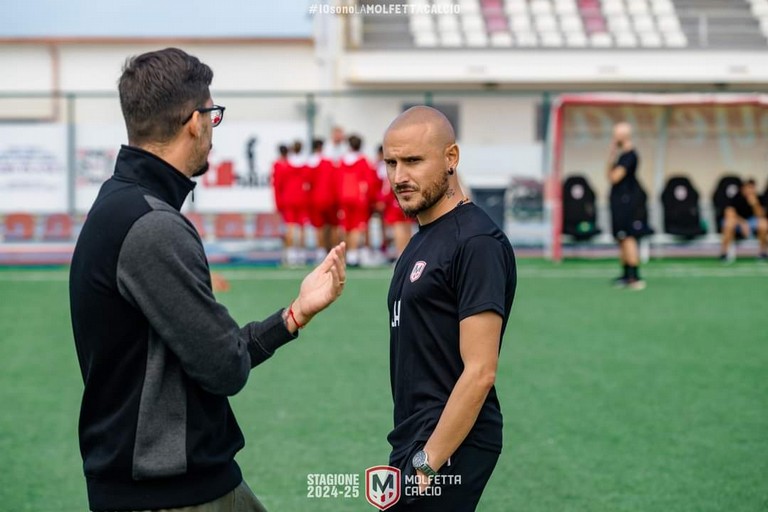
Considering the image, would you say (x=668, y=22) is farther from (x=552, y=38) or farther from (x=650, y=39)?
(x=552, y=38)

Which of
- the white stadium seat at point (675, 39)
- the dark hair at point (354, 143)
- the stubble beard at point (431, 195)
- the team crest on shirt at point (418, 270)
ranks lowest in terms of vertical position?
the team crest on shirt at point (418, 270)

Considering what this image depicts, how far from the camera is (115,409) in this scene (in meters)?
2.75

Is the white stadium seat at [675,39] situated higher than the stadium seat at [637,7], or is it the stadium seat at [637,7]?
the stadium seat at [637,7]

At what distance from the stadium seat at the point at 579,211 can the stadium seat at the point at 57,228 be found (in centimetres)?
891

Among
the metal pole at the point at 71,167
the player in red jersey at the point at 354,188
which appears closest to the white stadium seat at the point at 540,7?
the player in red jersey at the point at 354,188

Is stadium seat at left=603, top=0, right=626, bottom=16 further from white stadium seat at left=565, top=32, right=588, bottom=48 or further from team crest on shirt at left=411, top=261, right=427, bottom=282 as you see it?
team crest on shirt at left=411, top=261, right=427, bottom=282

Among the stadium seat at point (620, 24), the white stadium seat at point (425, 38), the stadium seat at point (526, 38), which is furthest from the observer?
the stadium seat at point (620, 24)

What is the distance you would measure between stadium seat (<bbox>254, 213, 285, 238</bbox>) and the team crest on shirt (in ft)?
53.2

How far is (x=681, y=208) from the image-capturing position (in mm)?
19984

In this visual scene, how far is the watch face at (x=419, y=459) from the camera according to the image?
3.01m

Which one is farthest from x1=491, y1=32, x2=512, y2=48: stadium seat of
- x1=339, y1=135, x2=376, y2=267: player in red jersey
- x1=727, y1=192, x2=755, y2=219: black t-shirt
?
x1=339, y1=135, x2=376, y2=267: player in red jersey

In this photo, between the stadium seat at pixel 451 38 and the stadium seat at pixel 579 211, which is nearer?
the stadium seat at pixel 579 211

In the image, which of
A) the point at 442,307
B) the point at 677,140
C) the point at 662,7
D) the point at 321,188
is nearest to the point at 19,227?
the point at 321,188

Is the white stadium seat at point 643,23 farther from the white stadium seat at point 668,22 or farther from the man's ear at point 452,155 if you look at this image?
the man's ear at point 452,155
